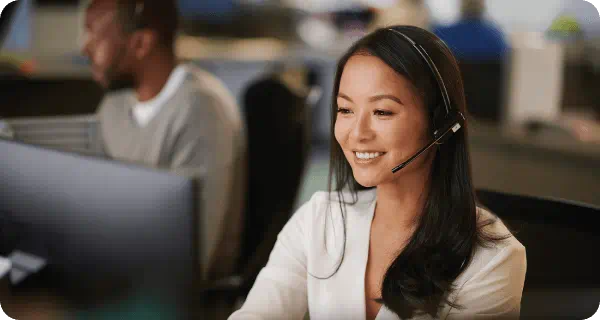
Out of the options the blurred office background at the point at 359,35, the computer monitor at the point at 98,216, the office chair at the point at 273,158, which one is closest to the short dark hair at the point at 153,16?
the blurred office background at the point at 359,35

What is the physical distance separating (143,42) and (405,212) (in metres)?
0.99

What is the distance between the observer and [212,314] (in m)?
1.20

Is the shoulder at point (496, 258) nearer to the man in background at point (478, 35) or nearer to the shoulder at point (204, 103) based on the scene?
the shoulder at point (204, 103)

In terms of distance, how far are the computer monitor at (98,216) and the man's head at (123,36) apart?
2.20 feet

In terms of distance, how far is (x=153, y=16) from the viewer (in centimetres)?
155

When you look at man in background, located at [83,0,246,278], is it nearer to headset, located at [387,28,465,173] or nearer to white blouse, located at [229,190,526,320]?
white blouse, located at [229,190,526,320]

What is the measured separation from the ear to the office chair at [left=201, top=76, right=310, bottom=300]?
373mm

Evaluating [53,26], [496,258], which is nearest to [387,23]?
[496,258]

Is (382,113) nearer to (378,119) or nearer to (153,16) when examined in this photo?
(378,119)

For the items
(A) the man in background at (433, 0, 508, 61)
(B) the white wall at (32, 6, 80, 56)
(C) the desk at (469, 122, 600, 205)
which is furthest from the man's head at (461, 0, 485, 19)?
(B) the white wall at (32, 6, 80, 56)

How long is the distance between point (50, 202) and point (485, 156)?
1717 millimetres

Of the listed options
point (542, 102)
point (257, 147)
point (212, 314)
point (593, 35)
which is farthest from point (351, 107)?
point (593, 35)

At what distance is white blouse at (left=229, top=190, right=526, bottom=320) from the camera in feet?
2.29

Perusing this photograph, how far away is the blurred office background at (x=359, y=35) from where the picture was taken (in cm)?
172
